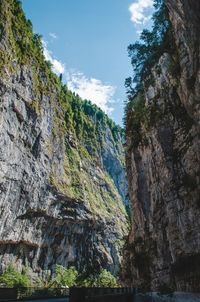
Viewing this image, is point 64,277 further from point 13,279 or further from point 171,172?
point 171,172

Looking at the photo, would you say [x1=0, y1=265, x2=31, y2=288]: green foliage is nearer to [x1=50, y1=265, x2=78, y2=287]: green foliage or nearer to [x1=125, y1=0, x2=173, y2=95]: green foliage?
[x1=50, y1=265, x2=78, y2=287]: green foliage

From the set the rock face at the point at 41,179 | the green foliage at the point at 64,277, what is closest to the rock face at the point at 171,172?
the green foliage at the point at 64,277

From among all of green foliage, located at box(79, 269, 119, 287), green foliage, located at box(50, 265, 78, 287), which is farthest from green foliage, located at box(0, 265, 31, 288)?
green foliage, located at box(79, 269, 119, 287)

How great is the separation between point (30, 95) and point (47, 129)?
27.5 ft

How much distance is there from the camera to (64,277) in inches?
2506

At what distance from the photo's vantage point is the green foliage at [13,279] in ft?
163

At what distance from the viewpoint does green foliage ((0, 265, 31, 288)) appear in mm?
49812

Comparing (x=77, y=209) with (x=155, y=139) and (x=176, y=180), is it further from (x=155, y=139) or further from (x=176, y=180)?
(x=176, y=180)

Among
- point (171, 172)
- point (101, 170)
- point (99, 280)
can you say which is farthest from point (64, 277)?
point (101, 170)

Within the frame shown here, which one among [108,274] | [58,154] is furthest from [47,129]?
[108,274]

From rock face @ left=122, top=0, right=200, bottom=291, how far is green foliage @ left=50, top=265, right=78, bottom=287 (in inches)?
816

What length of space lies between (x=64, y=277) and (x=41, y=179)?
19.3 m

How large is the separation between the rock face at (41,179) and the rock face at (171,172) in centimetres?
2161

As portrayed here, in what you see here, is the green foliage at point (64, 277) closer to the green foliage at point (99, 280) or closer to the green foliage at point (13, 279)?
the green foliage at point (99, 280)
